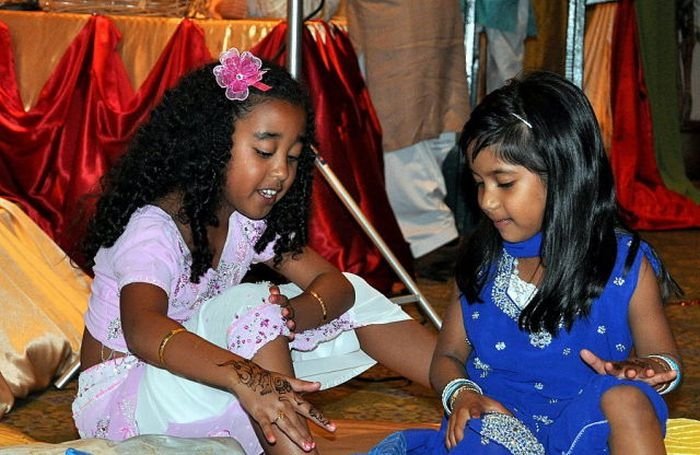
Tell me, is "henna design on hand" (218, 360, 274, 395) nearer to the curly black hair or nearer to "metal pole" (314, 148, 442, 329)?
the curly black hair

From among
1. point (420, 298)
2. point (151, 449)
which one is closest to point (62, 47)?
point (420, 298)

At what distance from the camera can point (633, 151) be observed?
15.9ft

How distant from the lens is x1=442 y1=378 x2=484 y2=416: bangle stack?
170 centimetres

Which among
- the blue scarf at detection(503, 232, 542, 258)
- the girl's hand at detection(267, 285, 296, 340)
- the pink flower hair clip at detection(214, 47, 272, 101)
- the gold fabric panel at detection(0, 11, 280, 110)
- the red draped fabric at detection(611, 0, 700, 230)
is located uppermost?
the pink flower hair clip at detection(214, 47, 272, 101)

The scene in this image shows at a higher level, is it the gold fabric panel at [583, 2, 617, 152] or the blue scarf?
the blue scarf

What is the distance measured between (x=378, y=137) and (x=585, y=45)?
5.15 ft

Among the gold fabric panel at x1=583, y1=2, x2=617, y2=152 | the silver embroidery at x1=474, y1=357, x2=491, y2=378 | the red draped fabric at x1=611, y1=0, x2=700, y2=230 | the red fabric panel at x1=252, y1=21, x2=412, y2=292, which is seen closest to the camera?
the silver embroidery at x1=474, y1=357, x2=491, y2=378

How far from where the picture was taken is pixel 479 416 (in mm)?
1614

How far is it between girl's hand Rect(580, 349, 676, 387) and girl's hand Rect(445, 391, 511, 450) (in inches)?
5.4

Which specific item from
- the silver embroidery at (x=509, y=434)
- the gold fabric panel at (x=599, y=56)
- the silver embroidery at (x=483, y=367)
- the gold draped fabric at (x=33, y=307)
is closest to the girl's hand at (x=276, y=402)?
the silver embroidery at (x=509, y=434)

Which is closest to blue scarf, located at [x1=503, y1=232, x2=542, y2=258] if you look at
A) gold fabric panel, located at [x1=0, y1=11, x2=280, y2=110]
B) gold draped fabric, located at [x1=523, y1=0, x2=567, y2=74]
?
gold fabric panel, located at [x1=0, y1=11, x2=280, y2=110]

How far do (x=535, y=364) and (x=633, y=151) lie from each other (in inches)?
128

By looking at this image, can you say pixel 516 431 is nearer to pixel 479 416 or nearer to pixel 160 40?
pixel 479 416

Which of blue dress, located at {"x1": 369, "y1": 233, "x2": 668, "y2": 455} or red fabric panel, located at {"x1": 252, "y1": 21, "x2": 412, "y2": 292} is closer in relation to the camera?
blue dress, located at {"x1": 369, "y1": 233, "x2": 668, "y2": 455}
